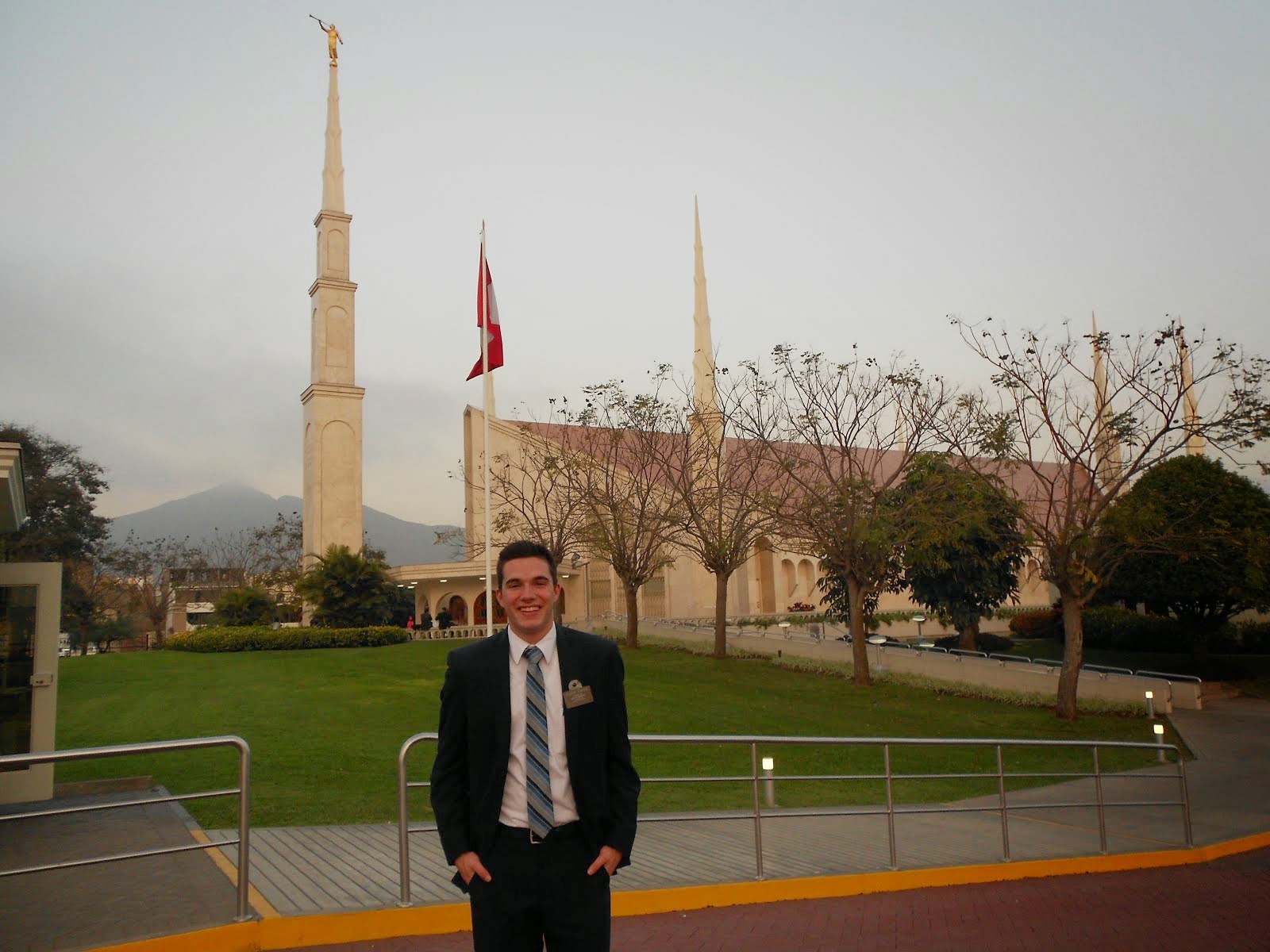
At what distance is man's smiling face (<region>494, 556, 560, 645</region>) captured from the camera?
334 cm

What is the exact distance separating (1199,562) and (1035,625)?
16615 mm

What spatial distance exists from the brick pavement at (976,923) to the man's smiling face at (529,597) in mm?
3403

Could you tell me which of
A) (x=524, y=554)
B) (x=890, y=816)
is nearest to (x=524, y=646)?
(x=524, y=554)

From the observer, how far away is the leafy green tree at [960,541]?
24016 mm

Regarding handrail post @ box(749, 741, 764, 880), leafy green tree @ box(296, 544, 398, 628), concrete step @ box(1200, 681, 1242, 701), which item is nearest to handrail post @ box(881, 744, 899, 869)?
handrail post @ box(749, 741, 764, 880)

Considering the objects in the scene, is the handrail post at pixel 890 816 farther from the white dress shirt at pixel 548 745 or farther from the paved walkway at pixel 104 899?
the white dress shirt at pixel 548 745

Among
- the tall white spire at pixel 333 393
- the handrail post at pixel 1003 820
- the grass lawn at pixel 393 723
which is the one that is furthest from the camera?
the tall white spire at pixel 333 393

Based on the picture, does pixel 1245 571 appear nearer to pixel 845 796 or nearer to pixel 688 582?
pixel 845 796

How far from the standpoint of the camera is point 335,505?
38.4 meters

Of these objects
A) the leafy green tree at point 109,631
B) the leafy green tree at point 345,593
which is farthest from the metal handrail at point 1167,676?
the leafy green tree at point 109,631

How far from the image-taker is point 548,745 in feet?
10.7

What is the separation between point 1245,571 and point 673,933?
2668cm

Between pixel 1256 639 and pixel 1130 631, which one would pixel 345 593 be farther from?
pixel 1256 639

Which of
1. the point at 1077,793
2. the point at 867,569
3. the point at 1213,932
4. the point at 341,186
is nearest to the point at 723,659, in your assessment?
the point at 867,569
